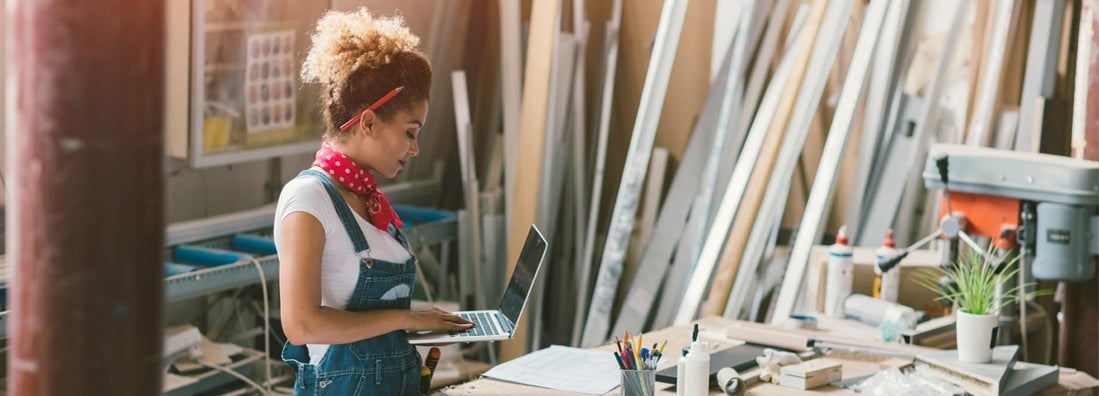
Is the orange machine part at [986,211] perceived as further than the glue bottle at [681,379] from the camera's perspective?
Yes

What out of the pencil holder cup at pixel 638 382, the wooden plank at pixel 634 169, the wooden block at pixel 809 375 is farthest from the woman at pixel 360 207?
the wooden plank at pixel 634 169

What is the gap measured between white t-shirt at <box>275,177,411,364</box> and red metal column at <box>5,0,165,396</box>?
112 centimetres

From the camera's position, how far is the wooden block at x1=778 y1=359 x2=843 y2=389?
2.52 m

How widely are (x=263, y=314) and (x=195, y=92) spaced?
3.14 feet

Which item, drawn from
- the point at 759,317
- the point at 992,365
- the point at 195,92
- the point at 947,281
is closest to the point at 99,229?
the point at 992,365

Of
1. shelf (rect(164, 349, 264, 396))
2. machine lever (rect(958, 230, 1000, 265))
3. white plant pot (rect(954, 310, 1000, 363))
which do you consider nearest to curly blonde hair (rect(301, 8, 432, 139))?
white plant pot (rect(954, 310, 1000, 363))

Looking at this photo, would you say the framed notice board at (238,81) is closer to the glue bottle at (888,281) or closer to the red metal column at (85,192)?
the glue bottle at (888,281)

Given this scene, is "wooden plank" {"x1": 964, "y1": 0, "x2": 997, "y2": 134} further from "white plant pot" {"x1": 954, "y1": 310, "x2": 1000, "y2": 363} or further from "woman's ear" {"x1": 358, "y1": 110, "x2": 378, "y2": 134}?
"woman's ear" {"x1": 358, "y1": 110, "x2": 378, "y2": 134}

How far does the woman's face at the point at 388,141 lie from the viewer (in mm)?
2268

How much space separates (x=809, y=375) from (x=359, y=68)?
3.77ft

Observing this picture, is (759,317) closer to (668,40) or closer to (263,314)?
(668,40)

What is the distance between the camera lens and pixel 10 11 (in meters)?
0.95

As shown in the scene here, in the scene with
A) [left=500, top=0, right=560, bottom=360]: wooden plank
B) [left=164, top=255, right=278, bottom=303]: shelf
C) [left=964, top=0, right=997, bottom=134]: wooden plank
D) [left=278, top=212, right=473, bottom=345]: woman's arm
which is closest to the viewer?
[left=278, top=212, right=473, bottom=345]: woman's arm

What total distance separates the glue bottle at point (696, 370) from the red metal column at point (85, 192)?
4.65 feet
